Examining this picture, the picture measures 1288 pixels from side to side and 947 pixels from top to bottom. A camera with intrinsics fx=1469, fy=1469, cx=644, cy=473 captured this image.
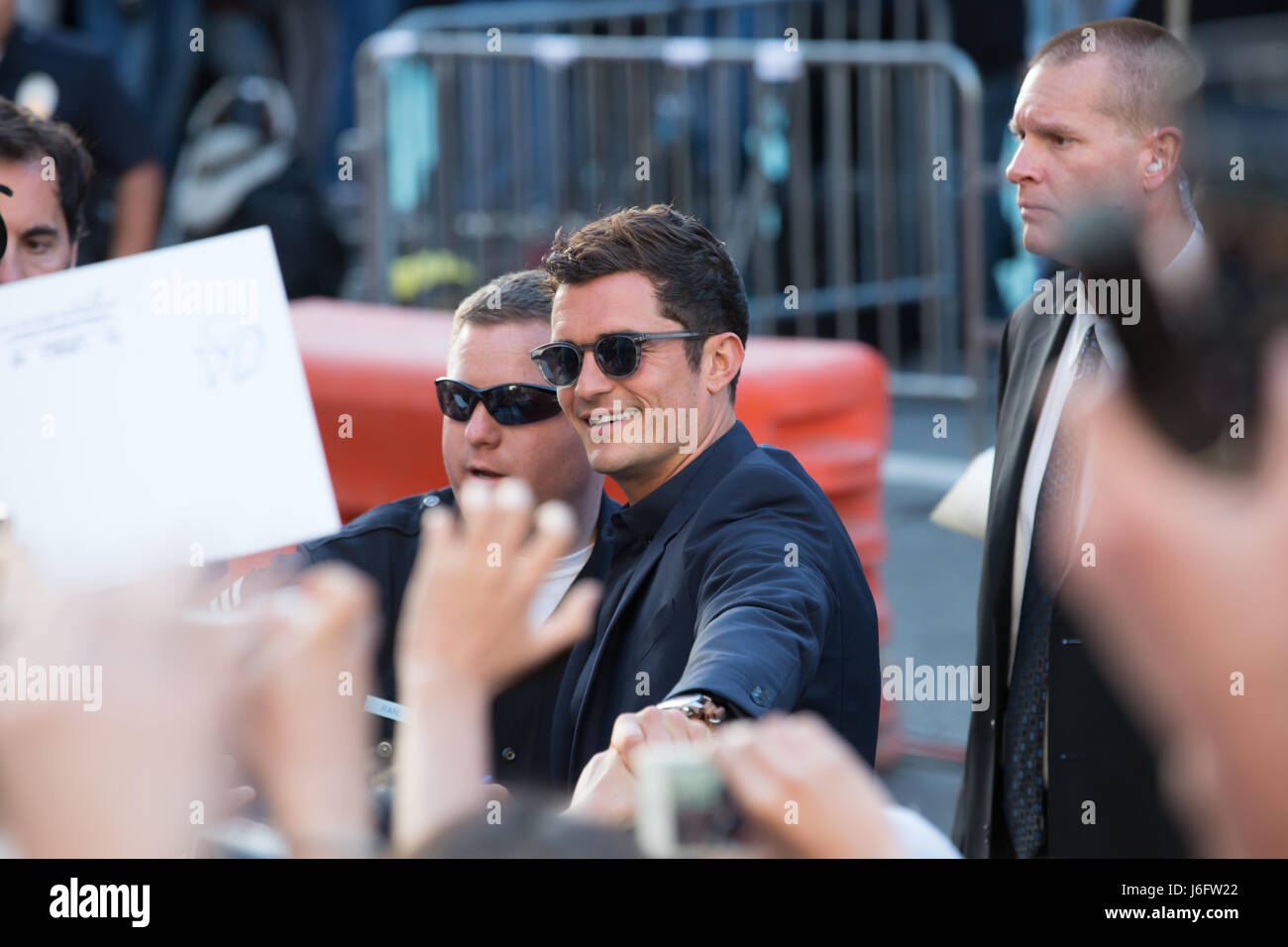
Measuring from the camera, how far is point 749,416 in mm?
4438

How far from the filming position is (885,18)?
854 cm

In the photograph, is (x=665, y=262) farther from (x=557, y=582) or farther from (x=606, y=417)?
(x=557, y=582)

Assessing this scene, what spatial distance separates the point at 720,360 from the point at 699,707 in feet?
3.32

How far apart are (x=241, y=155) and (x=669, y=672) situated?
7.43m

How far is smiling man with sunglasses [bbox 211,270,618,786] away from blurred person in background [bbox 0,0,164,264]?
5.91 ft

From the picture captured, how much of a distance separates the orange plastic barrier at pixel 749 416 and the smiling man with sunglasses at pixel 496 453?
163cm

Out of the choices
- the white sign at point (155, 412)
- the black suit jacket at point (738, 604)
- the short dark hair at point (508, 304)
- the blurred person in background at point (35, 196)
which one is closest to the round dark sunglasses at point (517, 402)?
the short dark hair at point (508, 304)

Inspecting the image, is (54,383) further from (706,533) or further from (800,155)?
(800,155)

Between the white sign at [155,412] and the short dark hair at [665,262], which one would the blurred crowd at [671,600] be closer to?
the short dark hair at [665,262]

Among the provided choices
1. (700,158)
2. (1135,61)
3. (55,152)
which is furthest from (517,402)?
(700,158)

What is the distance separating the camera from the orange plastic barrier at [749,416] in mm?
4570

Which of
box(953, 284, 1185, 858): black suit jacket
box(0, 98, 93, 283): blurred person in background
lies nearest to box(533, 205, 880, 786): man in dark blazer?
box(953, 284, 1185, 858): black suit jacket

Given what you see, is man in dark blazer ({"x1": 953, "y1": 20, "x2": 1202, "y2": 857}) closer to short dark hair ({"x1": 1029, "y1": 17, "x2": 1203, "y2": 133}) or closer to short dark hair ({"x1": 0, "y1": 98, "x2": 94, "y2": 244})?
short dark hair ({"x1": 1029, "y1": 17, "x2": 1203, "y2": 133})
